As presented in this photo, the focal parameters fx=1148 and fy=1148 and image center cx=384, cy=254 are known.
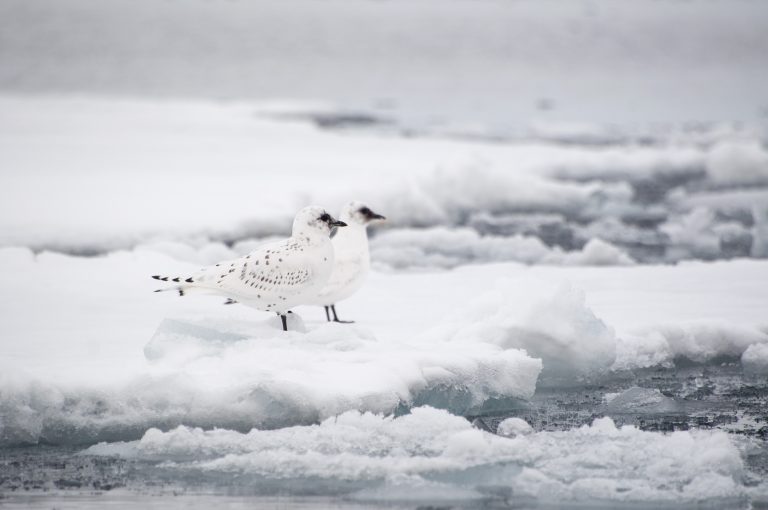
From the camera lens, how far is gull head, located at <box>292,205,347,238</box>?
19.0 feet

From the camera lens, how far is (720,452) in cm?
464

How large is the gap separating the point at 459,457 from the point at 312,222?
1610 millimetres

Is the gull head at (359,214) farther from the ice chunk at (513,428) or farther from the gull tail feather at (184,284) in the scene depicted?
the ice chunk at (513,428)

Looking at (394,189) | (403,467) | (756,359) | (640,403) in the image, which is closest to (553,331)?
(640,403)

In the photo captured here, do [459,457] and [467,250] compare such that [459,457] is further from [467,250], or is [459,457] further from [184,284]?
[467,250]

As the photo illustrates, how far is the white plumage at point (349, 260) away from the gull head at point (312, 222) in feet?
1.16

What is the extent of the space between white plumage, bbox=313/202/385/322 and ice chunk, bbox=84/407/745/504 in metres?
1.30

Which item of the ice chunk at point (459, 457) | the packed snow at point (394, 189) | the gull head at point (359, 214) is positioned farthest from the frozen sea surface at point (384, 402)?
the packed snow at point (394, 189)

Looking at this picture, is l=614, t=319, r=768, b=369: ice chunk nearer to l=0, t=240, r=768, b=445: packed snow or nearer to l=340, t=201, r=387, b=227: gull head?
l=0, t=240, r=768, b=445: packed snow

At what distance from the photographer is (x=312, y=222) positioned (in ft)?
19.0

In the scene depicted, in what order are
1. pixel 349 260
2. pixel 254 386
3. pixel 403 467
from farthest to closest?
pixel 349 260 < pixel 254 386 < pixel 403 467

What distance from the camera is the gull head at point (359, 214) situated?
6664mm

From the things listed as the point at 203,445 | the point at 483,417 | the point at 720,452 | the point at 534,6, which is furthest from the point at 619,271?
the point at 534,6

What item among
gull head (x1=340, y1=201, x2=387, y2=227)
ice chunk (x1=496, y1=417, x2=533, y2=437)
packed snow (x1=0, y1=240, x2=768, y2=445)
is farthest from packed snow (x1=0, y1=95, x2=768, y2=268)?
ice chunk (x1=496, y1=417, x2=533, y2=437)
